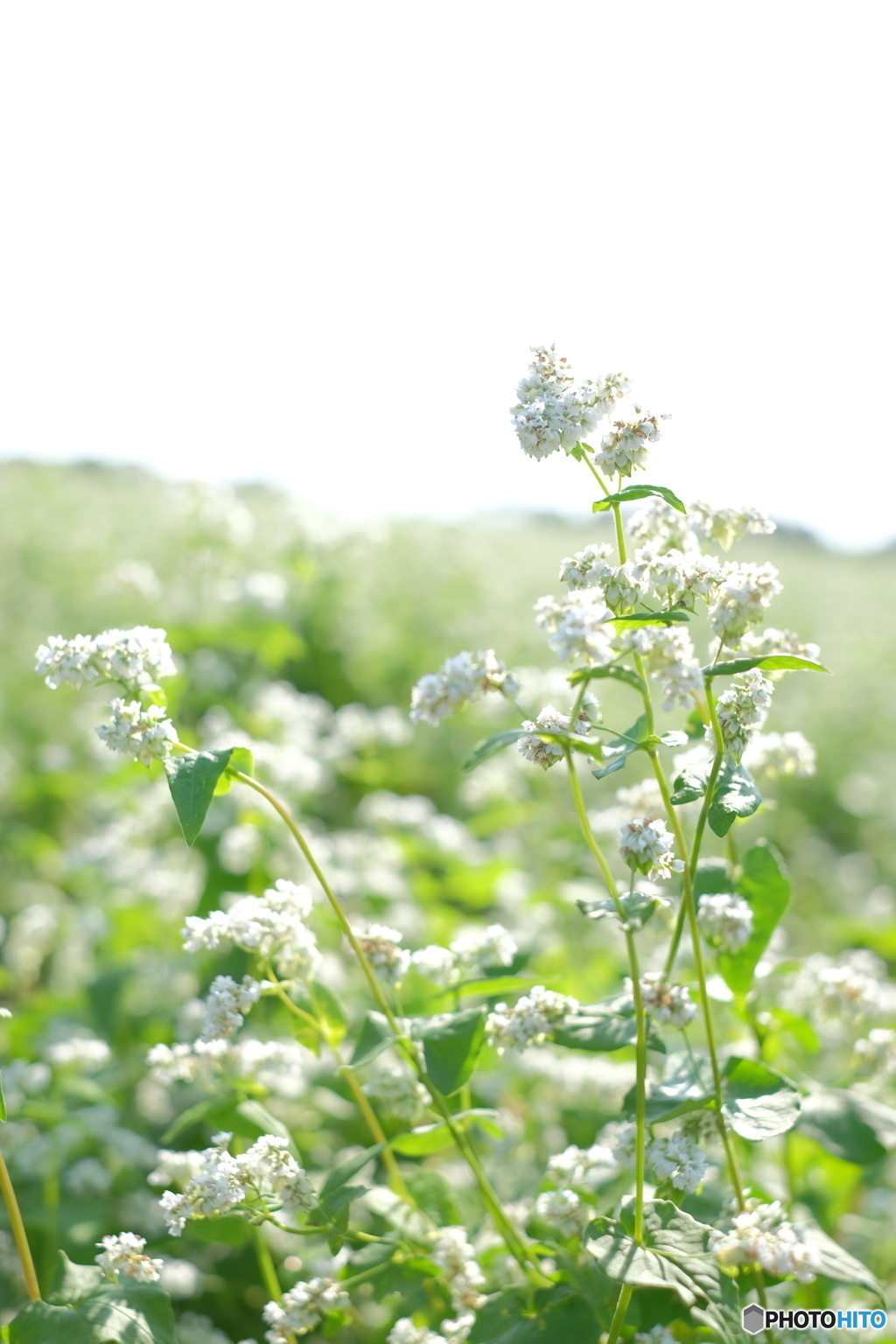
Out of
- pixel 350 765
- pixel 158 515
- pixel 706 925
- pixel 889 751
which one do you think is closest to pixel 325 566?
pixel 350 765

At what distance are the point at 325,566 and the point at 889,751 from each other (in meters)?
4.97

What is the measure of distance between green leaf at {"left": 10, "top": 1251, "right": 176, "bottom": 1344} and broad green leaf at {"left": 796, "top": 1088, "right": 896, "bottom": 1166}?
113cm

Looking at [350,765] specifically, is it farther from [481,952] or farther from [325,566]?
[481,952]

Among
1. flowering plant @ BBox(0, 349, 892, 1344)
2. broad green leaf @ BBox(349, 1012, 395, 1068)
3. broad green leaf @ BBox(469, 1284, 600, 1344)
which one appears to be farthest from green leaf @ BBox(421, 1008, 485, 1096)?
broad green leaf @ BBox(469, 1284, 600, 1344)

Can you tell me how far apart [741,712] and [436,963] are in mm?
762

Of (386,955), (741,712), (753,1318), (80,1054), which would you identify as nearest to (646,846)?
(741,712)

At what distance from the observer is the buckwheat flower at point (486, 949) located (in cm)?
183

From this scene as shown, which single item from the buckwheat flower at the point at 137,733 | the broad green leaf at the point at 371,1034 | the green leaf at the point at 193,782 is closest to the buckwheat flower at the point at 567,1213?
the broad green leaf at the point at 371,1034

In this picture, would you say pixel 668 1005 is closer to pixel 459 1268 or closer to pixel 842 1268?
pixel 842 1268

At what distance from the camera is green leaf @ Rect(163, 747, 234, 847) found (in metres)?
1.31

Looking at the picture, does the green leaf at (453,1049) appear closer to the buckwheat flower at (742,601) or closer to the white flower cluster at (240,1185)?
the white flower cluster at (240,1185)

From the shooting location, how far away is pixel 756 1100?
4.82ft

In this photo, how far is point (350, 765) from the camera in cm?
381

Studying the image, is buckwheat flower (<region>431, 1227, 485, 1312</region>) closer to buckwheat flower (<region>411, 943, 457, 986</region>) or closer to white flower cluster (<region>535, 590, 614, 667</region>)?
Answer: buckwheat flower (<region>411, 943, 457, 986</region>)
